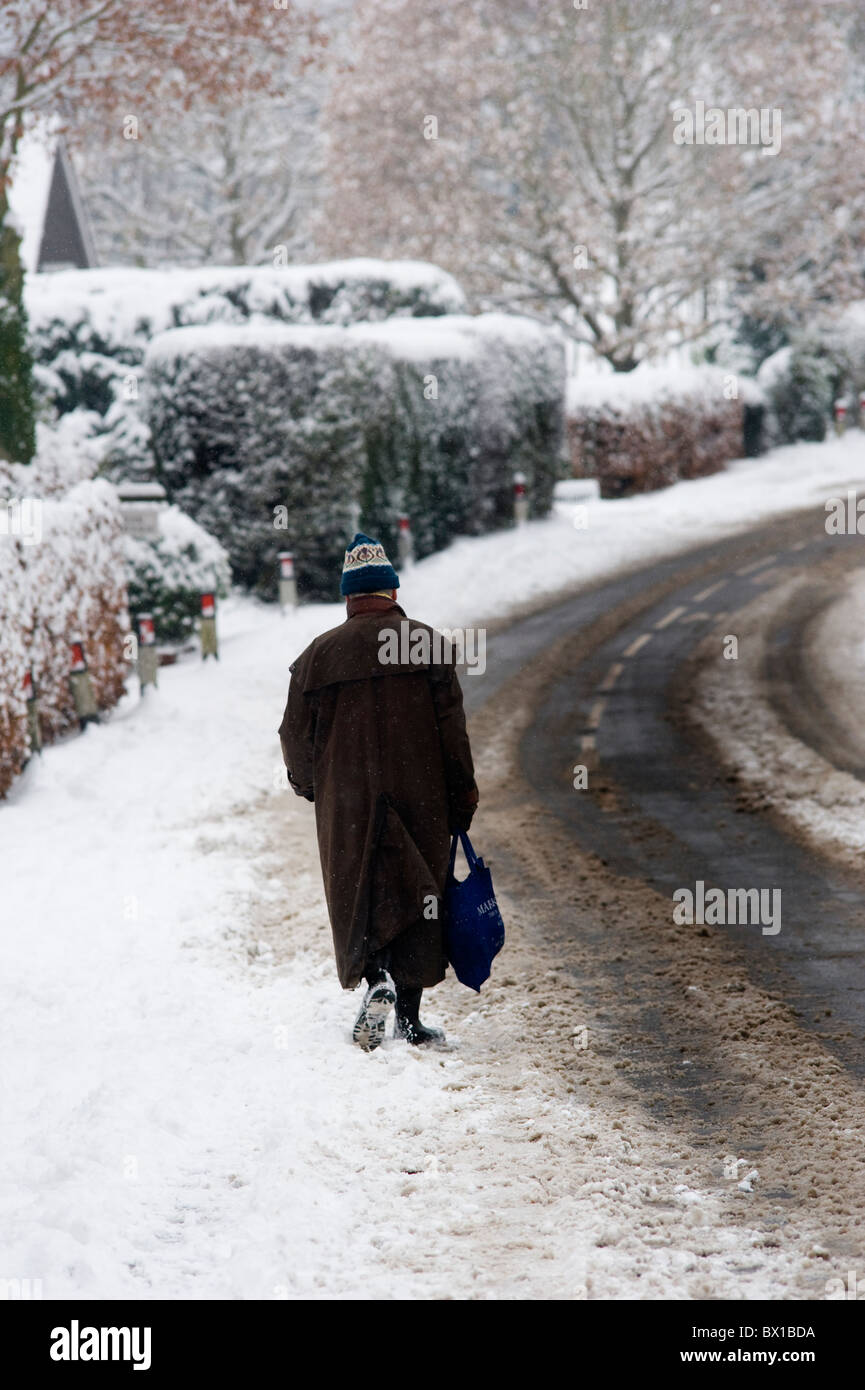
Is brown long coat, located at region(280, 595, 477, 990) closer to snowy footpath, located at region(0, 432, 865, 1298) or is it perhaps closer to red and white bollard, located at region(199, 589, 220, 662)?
snowy footpath, located at region(0, 432, 865, 1298)

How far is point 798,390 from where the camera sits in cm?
3222

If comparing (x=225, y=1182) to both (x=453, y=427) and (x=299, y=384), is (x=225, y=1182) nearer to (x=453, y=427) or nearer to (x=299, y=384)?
(x=299, y=384)

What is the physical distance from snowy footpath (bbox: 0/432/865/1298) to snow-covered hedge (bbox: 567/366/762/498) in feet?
59.5

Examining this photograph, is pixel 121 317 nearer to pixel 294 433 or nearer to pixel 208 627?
pixel 294 433

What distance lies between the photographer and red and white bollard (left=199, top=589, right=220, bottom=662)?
14.7m

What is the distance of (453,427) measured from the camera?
2059 centimetres

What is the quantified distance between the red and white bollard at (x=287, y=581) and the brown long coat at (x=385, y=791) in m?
11.4

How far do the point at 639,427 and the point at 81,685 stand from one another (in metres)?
17.1

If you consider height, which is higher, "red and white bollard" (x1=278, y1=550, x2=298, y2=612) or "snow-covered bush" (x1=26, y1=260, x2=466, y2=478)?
"snow-covered bush" (x1=26, y1=260, x2=466, y2=478)

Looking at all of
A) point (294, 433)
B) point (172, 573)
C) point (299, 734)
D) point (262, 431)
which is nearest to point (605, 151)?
point (294, 433)

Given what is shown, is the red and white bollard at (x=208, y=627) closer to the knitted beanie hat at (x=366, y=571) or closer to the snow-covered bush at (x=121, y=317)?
the snow-covered bush at (x=121, y=317)

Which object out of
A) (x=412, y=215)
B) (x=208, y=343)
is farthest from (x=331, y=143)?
(x=208, y=343)

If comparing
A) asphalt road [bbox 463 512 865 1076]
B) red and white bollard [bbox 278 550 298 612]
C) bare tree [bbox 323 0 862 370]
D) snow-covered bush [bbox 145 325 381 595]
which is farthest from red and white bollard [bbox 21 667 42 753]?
bare tree [bbox 323 0 862 370]
